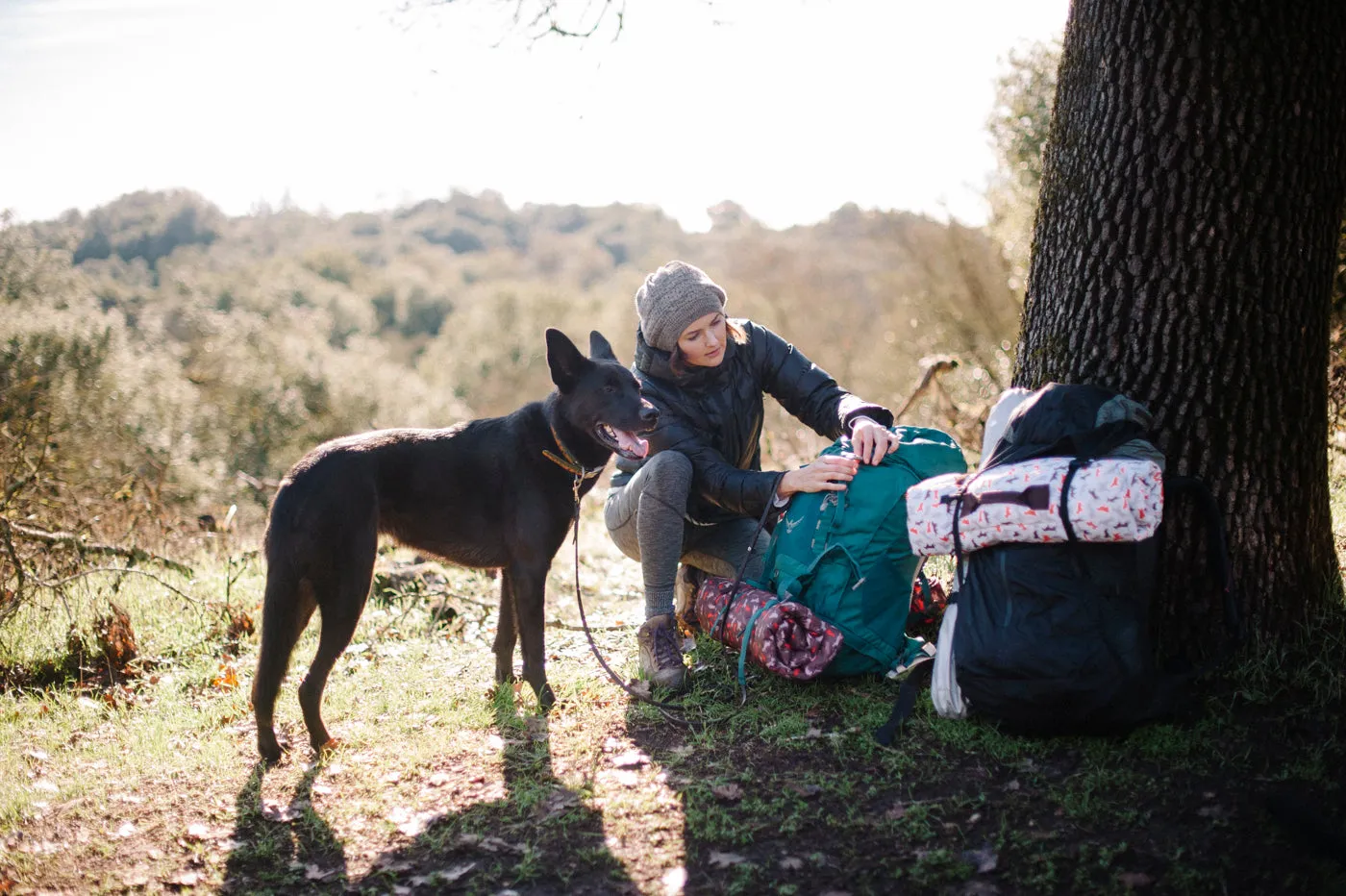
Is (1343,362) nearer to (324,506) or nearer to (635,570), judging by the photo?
(635,570)

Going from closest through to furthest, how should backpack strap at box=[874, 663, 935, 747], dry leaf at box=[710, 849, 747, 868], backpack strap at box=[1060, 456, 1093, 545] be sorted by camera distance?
dry leaf at box=[710, 849, 747, 868] < backpack strap at box=[1060, 456, 1093, 545] < backpack strap at box=[874, 663, 935, 747]

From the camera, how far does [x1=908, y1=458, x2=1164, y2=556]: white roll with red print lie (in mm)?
2445

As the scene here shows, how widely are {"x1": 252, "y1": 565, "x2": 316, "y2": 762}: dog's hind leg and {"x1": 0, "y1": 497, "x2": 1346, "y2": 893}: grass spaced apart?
0.26 m

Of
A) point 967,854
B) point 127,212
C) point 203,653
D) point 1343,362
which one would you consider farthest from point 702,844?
point 127,212

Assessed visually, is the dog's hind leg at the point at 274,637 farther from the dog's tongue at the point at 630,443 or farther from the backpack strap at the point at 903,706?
the backpack strap at the point at 903,706

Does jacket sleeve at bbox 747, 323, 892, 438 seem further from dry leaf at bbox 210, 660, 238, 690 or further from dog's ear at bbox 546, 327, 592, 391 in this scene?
dry leaf at bbox 210, 660, 238, 690

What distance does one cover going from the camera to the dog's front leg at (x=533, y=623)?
360 cm

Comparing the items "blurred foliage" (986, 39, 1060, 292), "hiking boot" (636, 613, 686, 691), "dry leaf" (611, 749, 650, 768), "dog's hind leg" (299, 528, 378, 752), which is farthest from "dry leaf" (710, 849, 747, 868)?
"blurred foliage" (986, 39, 1060, 292)

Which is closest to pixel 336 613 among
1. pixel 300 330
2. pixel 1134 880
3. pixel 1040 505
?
pixel 1040 505

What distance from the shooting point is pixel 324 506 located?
3227mm

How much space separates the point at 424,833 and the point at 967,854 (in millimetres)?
1647

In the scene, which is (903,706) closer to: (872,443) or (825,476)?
(825,476)

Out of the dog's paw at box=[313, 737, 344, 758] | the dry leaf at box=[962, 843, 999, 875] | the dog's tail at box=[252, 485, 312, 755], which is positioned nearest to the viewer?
the dry leaf at box=[962, 843, 999, 875]

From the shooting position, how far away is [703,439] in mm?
3711
